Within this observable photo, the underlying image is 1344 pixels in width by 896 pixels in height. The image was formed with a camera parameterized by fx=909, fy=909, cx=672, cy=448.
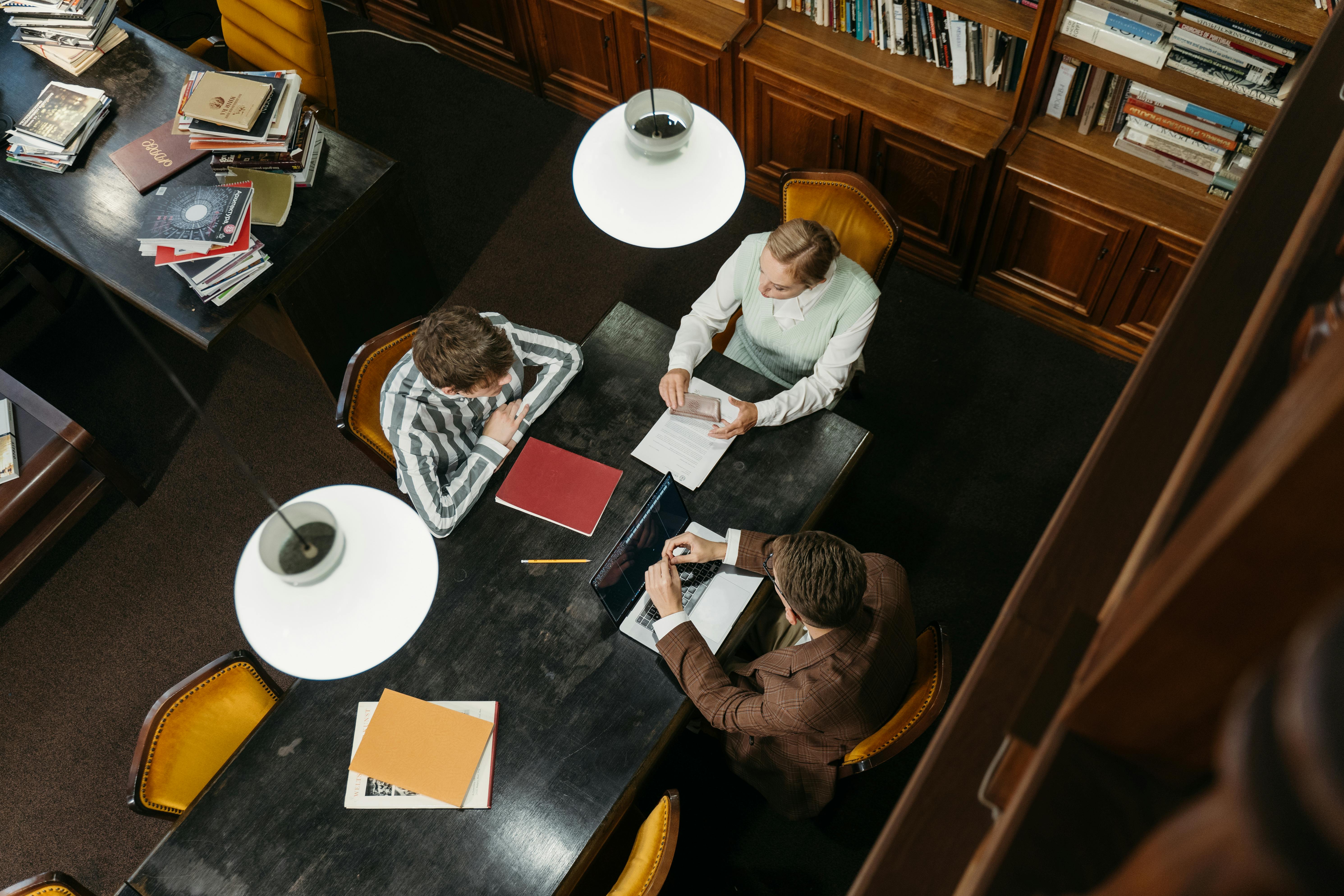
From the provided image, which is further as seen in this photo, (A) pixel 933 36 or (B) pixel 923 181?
(B) pixel 923 181

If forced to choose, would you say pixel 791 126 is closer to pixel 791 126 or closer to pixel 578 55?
pixel 791 126

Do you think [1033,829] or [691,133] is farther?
[691,133]

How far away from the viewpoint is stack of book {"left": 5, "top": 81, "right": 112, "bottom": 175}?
314 centimetres

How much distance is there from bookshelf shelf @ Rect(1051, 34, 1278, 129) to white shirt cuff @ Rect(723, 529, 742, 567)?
1833 millimetres

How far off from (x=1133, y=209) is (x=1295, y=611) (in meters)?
3.11

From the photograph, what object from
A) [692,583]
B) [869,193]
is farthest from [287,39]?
[692,583]

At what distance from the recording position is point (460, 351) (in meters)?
2.33

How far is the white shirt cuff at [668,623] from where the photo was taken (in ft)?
7.32

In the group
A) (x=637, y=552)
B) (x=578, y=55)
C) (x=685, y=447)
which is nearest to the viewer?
(x=637, y=552)

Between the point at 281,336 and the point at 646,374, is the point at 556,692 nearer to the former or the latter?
the point at 646,374

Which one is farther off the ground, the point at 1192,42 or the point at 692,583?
the point at 1192,42

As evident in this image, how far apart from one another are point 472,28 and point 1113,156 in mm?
3017

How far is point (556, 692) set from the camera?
2271mm

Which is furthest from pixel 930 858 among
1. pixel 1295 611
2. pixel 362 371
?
pixel 362 371
